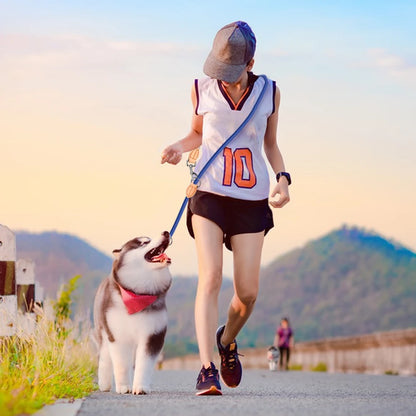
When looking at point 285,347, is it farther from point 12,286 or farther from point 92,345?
point 12,286

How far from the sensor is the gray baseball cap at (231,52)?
755 centimetres

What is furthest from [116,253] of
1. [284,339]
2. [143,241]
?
[284,339]

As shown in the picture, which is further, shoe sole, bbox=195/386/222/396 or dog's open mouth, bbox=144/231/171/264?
dog's open mouth, bbox=144/231/171/264

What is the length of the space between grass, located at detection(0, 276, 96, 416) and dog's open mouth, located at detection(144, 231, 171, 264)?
1076 mm

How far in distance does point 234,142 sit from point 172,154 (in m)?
0.48

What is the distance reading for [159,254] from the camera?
762 cm

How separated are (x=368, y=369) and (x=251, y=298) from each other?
14.0m

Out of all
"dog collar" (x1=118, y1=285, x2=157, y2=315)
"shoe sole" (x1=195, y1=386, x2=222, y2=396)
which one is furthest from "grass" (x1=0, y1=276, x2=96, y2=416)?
"shoe sole" (x1=195, y1=386, x2=222, y2=396)

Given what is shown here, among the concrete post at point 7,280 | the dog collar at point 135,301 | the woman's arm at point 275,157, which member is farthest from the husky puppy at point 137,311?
the concrete post at point 7,280

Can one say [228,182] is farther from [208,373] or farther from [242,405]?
[242,405]

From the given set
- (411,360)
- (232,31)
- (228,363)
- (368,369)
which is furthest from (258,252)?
(368,369)

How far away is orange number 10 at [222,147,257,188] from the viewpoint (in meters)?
7.50

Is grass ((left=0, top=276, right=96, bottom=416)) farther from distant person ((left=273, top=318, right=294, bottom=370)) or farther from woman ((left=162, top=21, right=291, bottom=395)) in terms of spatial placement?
distant person ((left=273, top=318, right=294, bottom=370))

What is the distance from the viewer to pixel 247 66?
7.83 m
